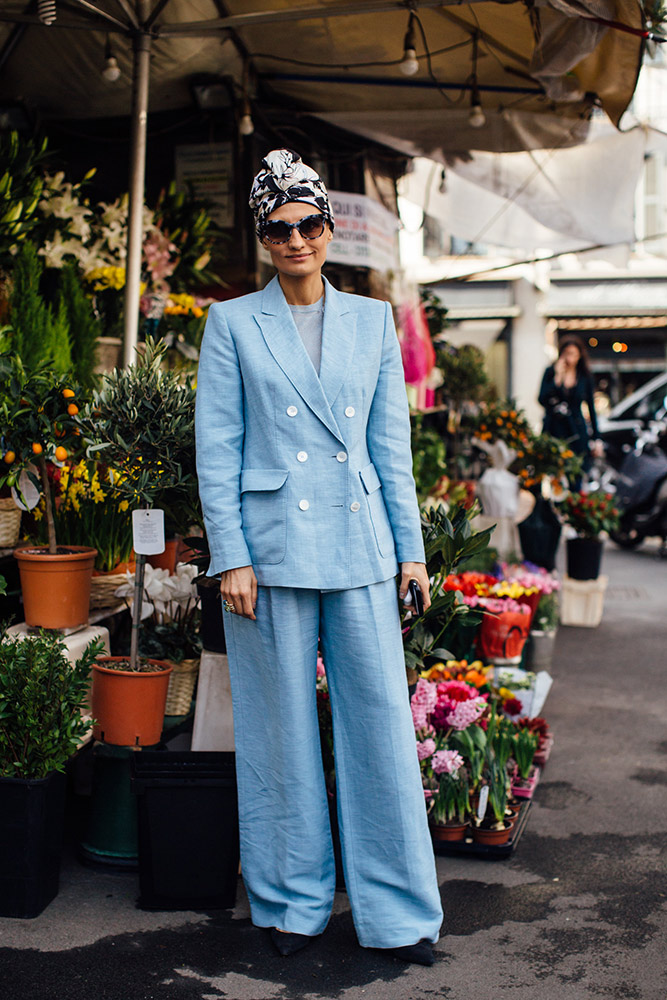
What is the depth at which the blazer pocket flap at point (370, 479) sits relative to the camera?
→ 2.55 meters

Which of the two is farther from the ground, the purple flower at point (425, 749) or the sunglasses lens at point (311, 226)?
Result: the sunglasses lens at point (311, 226)

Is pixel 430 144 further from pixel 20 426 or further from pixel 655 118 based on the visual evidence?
pixel 655 118

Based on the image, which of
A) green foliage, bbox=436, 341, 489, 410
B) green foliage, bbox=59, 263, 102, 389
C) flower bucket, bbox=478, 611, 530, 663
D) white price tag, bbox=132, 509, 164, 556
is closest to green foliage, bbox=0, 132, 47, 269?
green foliage, bbox=59, 263, 102, 389

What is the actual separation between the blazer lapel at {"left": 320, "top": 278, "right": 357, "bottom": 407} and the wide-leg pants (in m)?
0.54

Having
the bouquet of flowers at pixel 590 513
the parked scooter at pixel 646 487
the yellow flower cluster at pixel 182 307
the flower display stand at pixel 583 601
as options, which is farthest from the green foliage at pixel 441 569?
the parked scooter at pixel 646 487

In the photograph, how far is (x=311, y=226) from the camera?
2508 mm

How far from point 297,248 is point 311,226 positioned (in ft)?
0.21

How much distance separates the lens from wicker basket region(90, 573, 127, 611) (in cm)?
360

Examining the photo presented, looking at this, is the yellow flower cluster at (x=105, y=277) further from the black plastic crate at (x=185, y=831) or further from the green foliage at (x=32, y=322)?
the black plastic crate at (x=185, y=831)

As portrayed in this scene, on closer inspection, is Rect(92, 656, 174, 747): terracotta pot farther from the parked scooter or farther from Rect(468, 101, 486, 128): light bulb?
the parked scooter

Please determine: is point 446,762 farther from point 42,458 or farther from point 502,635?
point 42,458

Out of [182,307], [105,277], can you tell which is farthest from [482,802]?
[105,277]

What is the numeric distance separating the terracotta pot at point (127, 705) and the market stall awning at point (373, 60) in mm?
2376

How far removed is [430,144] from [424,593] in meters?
3.80
